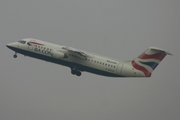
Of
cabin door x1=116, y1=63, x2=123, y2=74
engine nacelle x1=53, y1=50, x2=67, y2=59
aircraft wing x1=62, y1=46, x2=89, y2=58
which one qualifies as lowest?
cabin door x1=116, y1=63, x2=123, y2=74

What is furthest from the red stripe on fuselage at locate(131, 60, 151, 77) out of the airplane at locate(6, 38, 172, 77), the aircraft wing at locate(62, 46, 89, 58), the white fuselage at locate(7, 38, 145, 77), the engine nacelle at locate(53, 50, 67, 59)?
the engine nacelle at locate(53, 50, 67, 59)

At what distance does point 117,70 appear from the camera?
71750 mm

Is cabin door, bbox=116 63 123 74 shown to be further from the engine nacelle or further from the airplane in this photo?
the engine nacelle

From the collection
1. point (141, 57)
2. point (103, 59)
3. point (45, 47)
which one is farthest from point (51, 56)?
point (141, 57)

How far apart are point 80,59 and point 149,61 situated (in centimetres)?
834

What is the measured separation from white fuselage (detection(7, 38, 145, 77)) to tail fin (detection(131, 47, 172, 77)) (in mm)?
601

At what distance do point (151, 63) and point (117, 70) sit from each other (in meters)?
4.05

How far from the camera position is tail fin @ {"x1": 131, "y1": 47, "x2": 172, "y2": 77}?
233ft

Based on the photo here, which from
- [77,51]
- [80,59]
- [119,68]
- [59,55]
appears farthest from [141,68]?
[59,55]

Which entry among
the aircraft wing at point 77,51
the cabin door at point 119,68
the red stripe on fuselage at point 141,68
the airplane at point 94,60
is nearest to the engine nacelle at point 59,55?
the airplane at point 94,60

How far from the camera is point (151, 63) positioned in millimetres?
71438

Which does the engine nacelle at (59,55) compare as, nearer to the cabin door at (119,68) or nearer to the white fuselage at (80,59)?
the white fuselage at (80,59)

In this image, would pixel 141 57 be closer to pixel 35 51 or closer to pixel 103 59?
pixel 103 59

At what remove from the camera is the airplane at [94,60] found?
234ft
